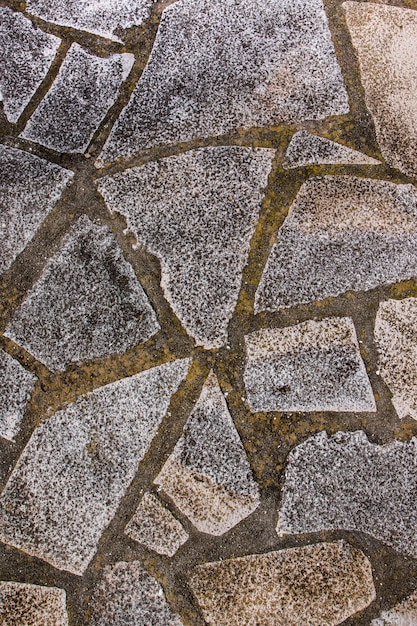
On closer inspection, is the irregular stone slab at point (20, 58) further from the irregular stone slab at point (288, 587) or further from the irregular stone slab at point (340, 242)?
the irregular stone slab at point (288, 587)

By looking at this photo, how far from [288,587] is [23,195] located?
1.27 m

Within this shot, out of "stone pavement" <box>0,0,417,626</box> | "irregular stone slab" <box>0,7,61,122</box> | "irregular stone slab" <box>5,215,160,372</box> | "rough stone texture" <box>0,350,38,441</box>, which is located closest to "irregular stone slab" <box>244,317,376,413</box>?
"stone pavement" <box>0,0,417,626</box>

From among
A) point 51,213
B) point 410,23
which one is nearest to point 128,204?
point 51,213

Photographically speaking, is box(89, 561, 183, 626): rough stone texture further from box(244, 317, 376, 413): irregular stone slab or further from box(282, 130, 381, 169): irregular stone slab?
box(282, 130, 381, 169): irregular stone slab

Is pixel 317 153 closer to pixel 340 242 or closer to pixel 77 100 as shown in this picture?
pixel 340 242

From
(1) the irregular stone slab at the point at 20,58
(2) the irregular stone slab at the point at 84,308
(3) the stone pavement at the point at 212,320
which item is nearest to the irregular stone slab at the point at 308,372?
(3) the stone pavement at the point at 212,320

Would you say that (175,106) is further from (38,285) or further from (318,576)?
(318,576)

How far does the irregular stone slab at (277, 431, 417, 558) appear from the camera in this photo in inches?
57.1

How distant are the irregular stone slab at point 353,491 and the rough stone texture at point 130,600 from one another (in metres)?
0.36

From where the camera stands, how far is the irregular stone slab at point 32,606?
1.46 m

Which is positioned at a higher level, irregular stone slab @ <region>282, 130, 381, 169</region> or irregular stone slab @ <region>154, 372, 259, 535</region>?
irregular stone slab @ <region>282, 130, 381, 169</region>

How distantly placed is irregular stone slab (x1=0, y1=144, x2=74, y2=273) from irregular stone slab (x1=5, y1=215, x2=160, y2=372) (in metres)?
0.11

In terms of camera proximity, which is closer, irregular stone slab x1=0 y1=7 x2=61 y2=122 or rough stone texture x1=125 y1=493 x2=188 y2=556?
rough stone texture x1=125 y1=493 x2=188 y2=556

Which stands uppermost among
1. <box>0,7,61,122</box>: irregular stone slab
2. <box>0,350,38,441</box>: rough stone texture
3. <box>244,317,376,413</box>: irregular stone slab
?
<box>0,7,61,122</box>: irregular stone slab
